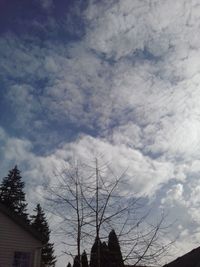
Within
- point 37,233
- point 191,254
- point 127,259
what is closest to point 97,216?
point 127,259

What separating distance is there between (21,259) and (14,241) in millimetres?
1013

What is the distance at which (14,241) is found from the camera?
56.2 feet

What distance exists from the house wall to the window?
194 millimetres

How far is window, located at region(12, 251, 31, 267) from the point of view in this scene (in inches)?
654

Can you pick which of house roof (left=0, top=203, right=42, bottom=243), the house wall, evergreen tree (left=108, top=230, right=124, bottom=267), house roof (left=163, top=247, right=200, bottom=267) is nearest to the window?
the house wall

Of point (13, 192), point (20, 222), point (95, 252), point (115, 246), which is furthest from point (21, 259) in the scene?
point (13, 192)

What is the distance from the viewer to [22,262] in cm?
1673

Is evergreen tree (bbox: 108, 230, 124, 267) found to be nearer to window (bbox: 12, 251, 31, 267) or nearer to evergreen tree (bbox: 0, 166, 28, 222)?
window (bbox: 12, 251, 31, 267)

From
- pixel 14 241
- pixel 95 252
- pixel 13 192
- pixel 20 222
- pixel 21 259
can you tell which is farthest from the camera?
pixel 13 192

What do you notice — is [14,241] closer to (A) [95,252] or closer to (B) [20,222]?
(B) [20,222]

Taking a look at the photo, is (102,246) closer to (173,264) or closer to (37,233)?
(37,233)

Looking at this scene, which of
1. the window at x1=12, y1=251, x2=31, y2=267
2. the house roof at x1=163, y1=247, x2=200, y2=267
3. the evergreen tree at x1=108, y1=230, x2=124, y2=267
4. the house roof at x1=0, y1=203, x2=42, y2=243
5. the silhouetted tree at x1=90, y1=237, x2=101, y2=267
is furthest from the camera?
the house roof at x1=163, y1=247, x2=200, y2=267

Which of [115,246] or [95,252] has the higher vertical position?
[115,246]

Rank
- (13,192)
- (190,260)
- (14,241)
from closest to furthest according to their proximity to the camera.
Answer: (14,241)
(190,260)
(13,192)
